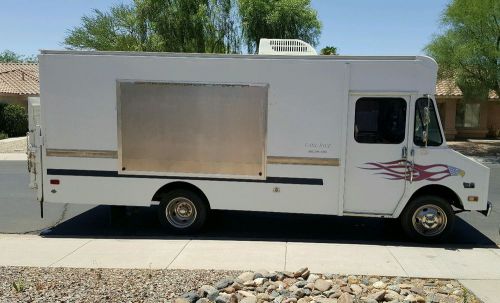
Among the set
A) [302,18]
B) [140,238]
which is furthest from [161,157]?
[302,18]

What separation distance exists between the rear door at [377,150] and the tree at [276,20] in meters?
22.9

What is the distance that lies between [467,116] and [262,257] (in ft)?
94.6

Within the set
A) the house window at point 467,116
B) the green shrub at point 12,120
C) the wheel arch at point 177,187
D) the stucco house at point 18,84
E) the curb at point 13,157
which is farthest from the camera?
the stucco house at point 18,84

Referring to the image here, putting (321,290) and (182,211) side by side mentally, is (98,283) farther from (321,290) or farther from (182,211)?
(182,211)

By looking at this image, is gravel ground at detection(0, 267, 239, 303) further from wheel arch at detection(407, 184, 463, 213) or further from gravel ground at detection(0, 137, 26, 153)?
gravel ground at detection(0, 137, 26, 153)

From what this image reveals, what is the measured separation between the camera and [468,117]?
104 ft

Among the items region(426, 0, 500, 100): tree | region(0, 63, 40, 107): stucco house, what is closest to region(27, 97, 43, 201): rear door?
region(426, 0, 500, 100): tree

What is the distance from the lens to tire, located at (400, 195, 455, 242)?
7480 millimetres

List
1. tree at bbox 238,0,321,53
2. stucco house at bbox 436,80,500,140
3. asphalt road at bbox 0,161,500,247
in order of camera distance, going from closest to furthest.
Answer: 1. asphalt road at bbox 0,161,500,247
2. tree at bbox 238,0,321,53
3. stucco house at bbox 436,80,500,140

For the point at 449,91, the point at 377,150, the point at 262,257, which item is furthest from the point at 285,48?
the point at 449,91

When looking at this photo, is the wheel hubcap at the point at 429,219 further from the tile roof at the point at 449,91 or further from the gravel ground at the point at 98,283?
the tile roof at the point at 449,91

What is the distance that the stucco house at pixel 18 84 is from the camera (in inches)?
1341


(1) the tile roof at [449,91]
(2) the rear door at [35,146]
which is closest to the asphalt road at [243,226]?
(2) the rear door at [35,146]

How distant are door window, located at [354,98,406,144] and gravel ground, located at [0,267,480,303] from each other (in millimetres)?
2379
